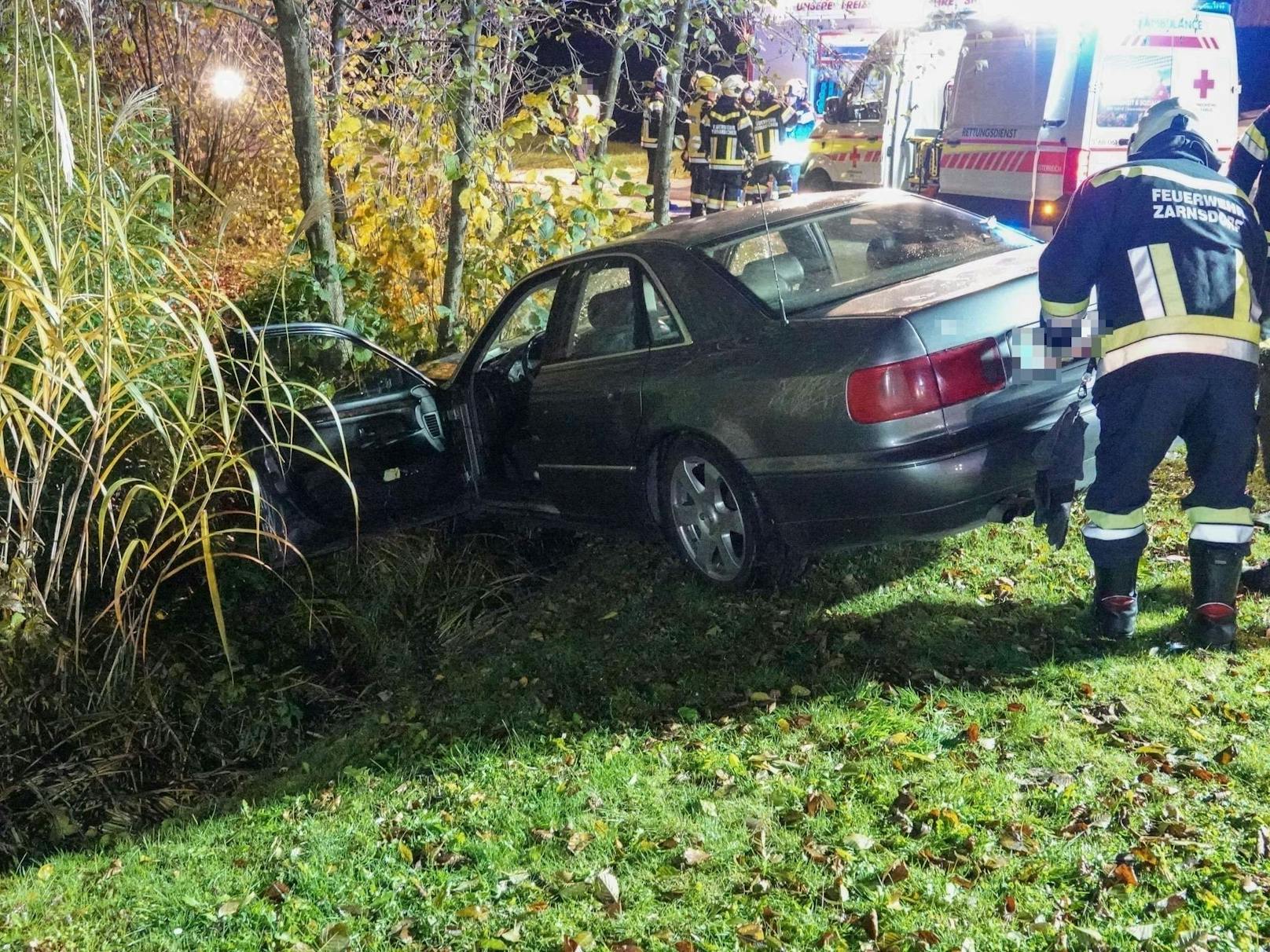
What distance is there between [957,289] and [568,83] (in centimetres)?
404

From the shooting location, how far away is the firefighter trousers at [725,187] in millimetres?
12188

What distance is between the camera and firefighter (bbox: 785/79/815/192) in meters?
12.3

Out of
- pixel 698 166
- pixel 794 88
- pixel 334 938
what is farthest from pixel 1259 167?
pixel 698 166

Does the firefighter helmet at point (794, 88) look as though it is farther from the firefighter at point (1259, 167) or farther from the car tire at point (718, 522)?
the car tire at point (718, 522)

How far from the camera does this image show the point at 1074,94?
941cm

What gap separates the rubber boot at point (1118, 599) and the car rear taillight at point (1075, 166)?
20.7 feet

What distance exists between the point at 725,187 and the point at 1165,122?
28.2 ft

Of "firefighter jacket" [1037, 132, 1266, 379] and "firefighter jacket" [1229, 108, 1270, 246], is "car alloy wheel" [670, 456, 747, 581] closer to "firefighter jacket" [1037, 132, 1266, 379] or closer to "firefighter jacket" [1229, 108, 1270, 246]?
"firefighter jacket" [1037, 132, 1266, 379]

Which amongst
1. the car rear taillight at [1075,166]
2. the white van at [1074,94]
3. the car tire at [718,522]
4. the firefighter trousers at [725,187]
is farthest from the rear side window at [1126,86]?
the car tire at [718,522]

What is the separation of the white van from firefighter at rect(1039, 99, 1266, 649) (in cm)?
547

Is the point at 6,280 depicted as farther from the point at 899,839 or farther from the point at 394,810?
the point at 899,839

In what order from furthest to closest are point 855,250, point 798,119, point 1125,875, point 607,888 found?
point 798,119, point 855,250, point 607,888, point 1125,875

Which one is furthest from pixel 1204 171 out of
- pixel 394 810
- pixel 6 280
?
pixel 6 280

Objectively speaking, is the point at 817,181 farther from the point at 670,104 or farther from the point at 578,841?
the point at 578,841
